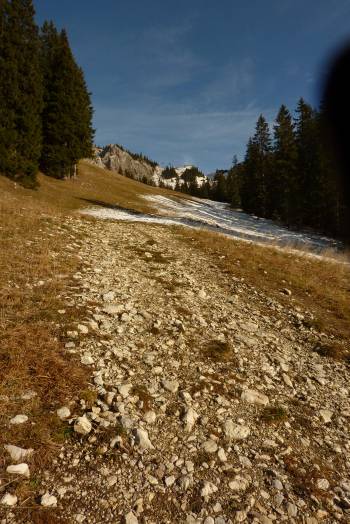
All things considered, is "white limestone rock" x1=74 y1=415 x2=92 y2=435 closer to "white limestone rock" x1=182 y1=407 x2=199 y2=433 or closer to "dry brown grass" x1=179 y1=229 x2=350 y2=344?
"white limestone rock" x1=182 y1=407 x2=199 y2=433

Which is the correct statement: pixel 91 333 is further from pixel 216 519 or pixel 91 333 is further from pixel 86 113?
pixel 86 113

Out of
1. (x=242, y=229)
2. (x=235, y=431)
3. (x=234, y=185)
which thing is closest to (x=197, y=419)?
(x=235, y=431)

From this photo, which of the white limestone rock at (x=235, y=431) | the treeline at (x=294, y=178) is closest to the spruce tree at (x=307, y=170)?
the treeline at (x=294, y=178)

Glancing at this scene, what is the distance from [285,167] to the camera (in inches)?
1775

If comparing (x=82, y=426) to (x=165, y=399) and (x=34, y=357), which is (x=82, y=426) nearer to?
(x=165, y=399)

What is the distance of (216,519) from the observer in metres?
3.19

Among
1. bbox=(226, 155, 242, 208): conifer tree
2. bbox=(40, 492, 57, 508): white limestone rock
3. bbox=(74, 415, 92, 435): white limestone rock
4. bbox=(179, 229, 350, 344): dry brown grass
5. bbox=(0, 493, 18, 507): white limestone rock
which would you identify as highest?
bbox=(226, 155, 242, 208): conifer tree

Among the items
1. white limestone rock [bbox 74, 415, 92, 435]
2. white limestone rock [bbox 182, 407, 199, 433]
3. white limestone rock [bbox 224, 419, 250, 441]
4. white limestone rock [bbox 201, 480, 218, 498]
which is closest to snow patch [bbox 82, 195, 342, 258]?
white limestone rock [bbox 224, 419, 250, 441]

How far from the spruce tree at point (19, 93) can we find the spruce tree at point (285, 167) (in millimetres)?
33052

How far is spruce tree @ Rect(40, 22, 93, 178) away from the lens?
37.4m

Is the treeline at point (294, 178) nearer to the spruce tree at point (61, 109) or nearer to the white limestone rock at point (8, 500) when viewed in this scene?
the spruce tree at point (61, 109)

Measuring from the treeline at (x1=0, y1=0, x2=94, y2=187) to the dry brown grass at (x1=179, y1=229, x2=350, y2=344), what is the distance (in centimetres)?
2054

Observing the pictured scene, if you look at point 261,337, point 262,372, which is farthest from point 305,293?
point 262,372

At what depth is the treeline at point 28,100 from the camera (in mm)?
27812
